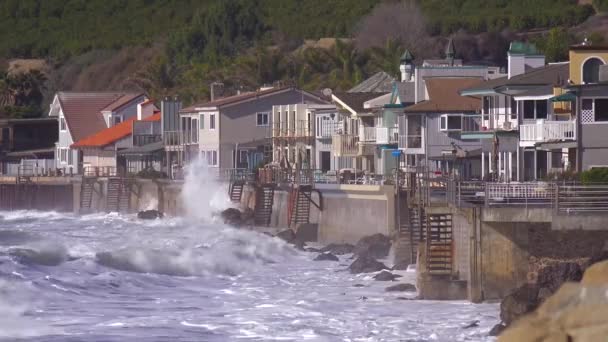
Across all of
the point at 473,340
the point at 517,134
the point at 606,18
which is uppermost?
the point at 606,18

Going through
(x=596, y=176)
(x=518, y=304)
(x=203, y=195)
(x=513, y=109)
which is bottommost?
(x=518, y=304)

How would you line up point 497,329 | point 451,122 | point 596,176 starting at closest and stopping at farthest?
point 497,329, point 596,176, point 451,122

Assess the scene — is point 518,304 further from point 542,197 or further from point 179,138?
point 179,138

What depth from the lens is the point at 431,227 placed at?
35.1 m

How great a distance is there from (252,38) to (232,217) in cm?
9316

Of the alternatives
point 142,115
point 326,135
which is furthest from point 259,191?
point 142,115

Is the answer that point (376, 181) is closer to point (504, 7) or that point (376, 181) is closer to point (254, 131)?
point (254, 131)

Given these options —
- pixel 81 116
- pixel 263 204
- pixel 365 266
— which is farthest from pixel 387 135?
pixel 81 116

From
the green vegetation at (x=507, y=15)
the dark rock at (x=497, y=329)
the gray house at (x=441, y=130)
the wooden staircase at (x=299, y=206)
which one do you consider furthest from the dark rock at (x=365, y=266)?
the green vegetation at (x=507, y=15)

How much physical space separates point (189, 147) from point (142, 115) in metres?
13.0

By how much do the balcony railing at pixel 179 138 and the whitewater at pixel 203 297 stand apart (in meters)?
23.2

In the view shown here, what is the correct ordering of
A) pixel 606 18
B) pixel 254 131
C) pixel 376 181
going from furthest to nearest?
1. pixel 606 18
2. pixel 254 131
3. pixel 376 181

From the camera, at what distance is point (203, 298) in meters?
36.2

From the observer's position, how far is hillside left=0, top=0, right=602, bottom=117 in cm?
11025
